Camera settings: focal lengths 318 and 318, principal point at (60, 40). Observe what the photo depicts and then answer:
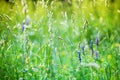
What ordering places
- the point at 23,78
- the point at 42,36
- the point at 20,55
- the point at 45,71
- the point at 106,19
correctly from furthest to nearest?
the point at 106,19 → the point at 42,36 → the point at 20,55 → the point at 45,71 → the point at 23,78

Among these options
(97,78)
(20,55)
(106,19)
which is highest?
(106,19)

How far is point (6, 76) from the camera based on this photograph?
2221mm

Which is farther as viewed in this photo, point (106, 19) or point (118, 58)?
point (106, 19)

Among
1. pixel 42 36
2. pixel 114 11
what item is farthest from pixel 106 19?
pixel 42 36

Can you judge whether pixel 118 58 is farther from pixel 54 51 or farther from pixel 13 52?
pixel 13 52

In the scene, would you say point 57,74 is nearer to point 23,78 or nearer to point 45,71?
point 45,71

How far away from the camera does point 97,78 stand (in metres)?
2.28

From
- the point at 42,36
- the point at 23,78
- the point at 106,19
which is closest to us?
the point at 23,78

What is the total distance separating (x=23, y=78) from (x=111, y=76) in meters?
0.62

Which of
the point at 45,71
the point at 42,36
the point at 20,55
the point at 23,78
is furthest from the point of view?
the point at 42,36

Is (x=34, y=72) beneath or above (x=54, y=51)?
beneath

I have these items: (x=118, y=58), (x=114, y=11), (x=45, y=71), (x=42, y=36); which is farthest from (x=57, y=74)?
(x=114, y=11)

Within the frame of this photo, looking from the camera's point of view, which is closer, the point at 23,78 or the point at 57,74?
the point at 23,78

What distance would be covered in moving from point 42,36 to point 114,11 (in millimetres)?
1341
